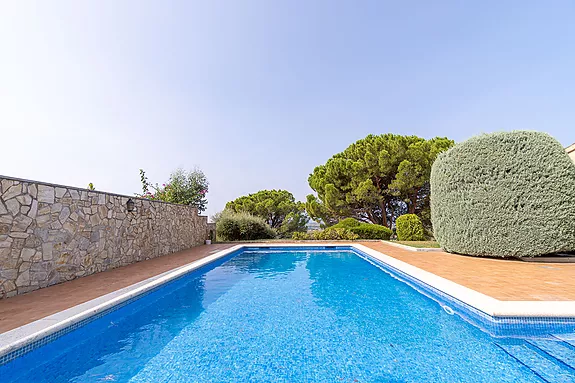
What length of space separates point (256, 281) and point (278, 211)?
14570 millimetres

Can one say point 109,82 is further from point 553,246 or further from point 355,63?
point 553,246

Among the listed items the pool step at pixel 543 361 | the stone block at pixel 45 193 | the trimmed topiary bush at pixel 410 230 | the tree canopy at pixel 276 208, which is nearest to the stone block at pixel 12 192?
the stone block at pixel 45 193

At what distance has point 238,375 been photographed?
2.33m

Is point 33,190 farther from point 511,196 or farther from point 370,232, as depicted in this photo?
point 370,232

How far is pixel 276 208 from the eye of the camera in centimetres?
2042

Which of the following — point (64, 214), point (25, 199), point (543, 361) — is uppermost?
point (25, 199)

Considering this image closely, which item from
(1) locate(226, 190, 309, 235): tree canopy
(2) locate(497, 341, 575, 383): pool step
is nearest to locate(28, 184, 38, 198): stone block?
(2) locate(497, 341, 575, 383): pool step

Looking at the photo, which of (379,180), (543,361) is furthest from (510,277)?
(379,180)

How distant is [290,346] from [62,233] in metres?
4.80

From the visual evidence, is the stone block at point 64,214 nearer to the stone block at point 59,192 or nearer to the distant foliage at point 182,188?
the stone block at point 59,192

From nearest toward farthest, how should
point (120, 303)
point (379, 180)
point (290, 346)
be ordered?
point (290, 346) → point (120, 303) → point (379, 180)

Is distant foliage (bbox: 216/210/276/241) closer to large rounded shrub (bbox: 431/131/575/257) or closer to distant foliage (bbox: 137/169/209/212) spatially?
distant foliage (bbox: 137/169/209/212)

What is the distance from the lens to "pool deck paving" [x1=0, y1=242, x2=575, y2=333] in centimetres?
340

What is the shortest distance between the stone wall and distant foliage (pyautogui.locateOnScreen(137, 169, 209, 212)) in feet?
15.6
